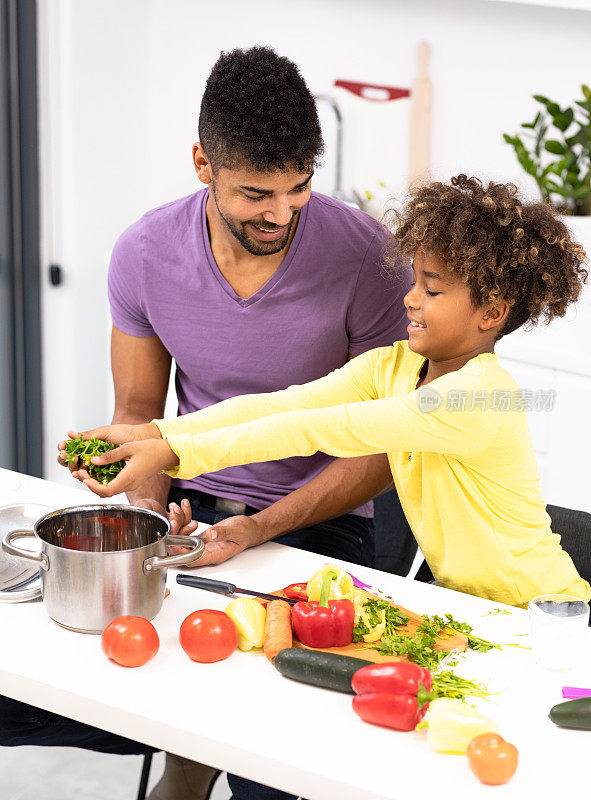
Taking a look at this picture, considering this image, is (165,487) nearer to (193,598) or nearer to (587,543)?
(193,598)

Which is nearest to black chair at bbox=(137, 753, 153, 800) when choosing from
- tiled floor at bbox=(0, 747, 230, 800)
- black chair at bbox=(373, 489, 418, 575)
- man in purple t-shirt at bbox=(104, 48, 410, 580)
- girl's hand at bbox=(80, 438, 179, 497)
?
tiled floor at bbox=(0, 747, 230, 800)

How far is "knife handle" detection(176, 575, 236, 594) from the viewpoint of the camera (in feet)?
4.13

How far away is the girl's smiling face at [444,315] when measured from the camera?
4.49 ft

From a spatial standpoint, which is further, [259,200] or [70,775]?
[70,775]

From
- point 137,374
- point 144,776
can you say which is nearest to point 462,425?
point 137,374

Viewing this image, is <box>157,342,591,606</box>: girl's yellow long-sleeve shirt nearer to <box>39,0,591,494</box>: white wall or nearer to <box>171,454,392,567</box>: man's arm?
<box>171,454,392,567</box>: man's arm

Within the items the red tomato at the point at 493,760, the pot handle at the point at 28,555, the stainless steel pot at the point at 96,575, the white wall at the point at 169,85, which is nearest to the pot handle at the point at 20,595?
the stainless steel pot at the point at 96,575

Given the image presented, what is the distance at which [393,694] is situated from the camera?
98 centimetres

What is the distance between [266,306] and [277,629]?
28.9 inches

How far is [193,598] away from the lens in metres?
1.26

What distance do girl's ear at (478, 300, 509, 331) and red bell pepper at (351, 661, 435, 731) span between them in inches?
22.0

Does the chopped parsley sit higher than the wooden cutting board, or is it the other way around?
the chopped parsley

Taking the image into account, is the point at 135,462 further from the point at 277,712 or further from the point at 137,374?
the point at 137,374

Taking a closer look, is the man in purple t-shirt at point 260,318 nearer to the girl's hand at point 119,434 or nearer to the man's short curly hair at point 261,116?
the man's short curly hair at point 261,116
